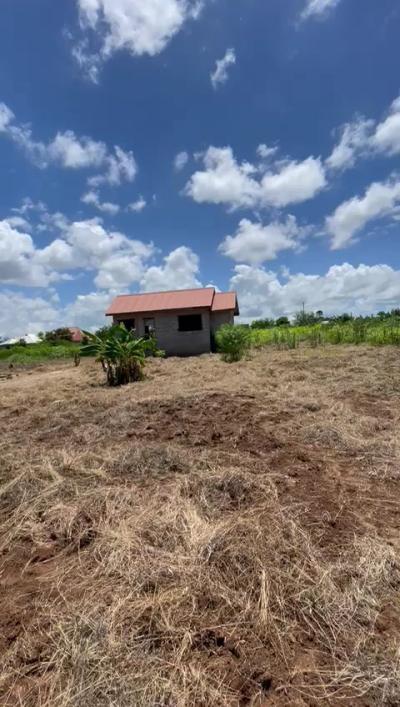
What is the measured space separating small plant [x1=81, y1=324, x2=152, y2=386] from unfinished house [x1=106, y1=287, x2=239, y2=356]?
8.44 m

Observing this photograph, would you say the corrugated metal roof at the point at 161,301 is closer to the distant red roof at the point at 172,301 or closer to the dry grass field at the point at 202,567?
the distant red roof at the point at 172,301

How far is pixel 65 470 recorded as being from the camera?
12.0 feet

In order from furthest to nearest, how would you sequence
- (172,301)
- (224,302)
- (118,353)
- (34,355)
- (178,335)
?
1. (34,355)
2. (224,302)
3. (172,301)
4. (178,335)
5. (118,353)

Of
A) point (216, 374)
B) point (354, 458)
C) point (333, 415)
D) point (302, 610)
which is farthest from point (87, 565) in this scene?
point (216, 374)

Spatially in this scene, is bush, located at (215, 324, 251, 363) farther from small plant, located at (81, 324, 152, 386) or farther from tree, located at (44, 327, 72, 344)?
tree, located at (44, 327, 72, 344)

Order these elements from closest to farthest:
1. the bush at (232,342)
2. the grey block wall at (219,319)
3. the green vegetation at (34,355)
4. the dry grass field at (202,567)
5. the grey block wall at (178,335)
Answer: the dry grass field at (202,567) → the bush at (232,342) → the grey block wall at (178,335) → the grey block wall at (219,319) → the green vegetation at (34,355)

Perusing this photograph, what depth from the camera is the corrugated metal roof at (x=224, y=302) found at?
18797mm

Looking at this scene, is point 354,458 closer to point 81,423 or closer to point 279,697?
point 279,697

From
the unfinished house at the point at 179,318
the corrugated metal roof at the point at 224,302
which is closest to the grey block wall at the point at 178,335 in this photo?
the unfinished house at the point at 179,318

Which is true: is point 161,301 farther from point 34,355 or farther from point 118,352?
point 118,352

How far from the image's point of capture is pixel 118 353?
9133 mm

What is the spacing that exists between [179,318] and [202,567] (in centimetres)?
1672

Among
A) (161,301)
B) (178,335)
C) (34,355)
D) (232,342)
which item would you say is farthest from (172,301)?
(34,355)

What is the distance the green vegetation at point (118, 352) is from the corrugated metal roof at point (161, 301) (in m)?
8.74
